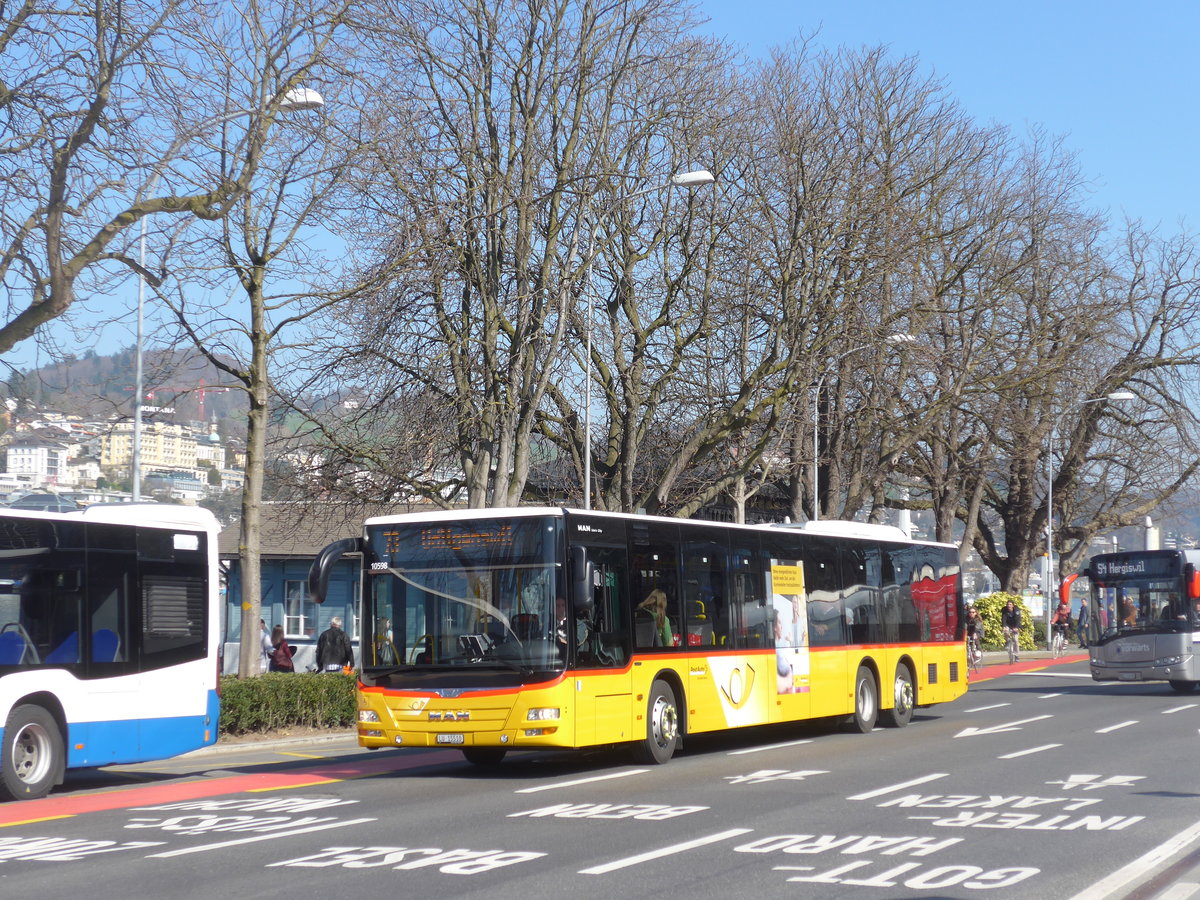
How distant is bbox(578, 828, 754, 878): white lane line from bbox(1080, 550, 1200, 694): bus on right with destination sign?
2078cm

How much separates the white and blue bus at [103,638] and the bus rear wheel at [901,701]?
1052cm

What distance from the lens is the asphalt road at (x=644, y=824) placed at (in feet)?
28.3

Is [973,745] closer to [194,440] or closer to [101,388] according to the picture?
[101,388]

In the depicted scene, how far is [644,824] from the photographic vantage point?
36.4 feet

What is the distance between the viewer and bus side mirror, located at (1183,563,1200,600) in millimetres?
28719

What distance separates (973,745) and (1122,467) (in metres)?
37.3

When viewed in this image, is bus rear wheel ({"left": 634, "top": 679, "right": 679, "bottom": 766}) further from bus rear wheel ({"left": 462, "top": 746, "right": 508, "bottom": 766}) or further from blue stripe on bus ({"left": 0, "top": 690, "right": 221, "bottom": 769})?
blue stripe on bus ({"left": 0, "top": 690, "right": 221, "bottom": 769})

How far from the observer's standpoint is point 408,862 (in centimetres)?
940

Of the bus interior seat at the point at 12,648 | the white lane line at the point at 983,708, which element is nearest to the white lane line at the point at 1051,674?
the white lane line at the point at 983,708

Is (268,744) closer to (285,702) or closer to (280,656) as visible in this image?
(285,702)

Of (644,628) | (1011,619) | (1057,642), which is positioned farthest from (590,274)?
(1057,642)

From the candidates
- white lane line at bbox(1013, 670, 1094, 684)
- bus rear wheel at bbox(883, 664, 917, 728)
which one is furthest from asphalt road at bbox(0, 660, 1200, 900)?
white lane line at bbox(1013, 670, 1094, 684)

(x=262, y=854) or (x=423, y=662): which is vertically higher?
(x=423, y=662)

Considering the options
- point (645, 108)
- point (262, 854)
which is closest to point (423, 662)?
point (262, 854)
